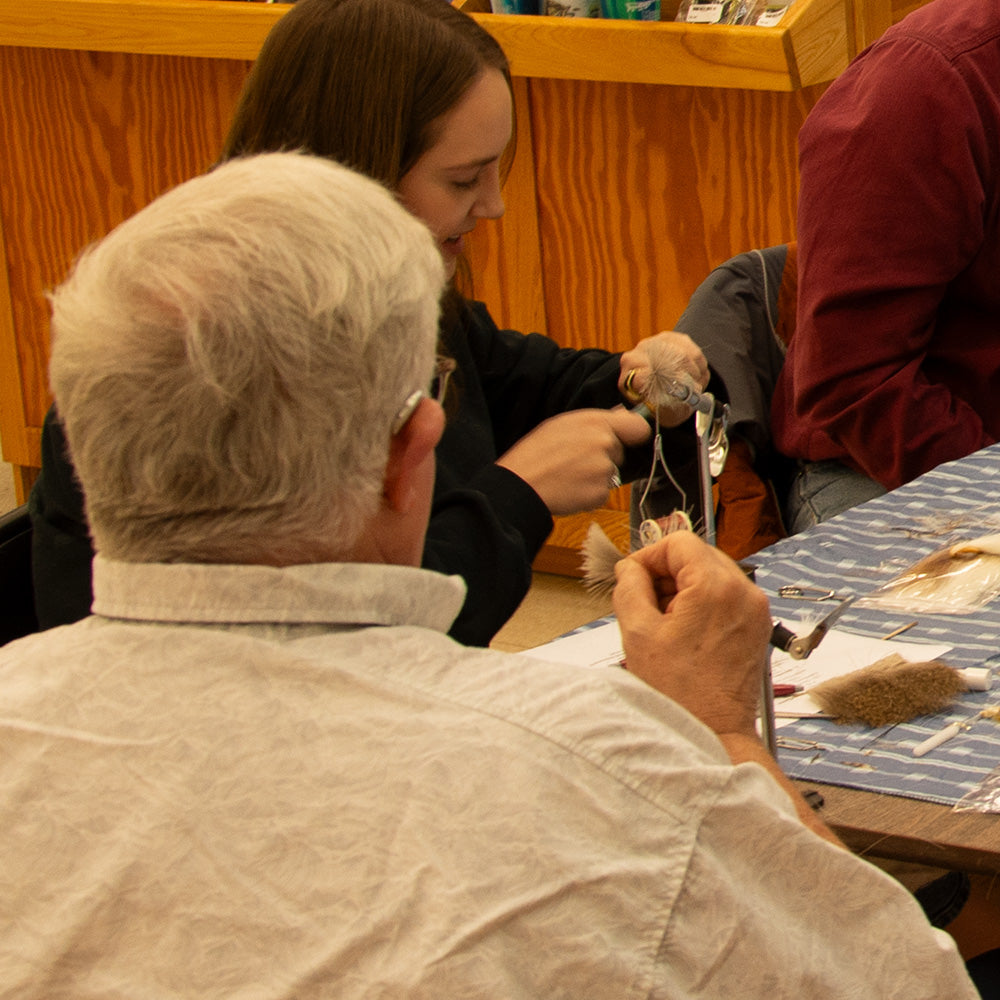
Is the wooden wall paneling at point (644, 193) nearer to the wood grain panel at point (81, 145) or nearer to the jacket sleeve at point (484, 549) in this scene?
the wood grain panel at point (81, 145)

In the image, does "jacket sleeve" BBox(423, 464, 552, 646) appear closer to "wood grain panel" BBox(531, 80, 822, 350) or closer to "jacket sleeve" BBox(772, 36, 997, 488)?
"jacket sleeve" BBox(772, 36, 997, 488)

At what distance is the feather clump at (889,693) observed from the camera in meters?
1.41

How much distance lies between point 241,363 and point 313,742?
0.70 feet

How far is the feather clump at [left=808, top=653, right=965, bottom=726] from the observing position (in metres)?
1.41

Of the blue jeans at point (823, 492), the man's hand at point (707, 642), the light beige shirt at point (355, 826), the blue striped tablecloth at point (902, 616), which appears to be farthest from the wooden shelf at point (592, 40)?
the light beige shirt at point (355, 826)

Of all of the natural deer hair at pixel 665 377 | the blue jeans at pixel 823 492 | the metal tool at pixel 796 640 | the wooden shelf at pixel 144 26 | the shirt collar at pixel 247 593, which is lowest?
the blue jeans at pixel 823 492

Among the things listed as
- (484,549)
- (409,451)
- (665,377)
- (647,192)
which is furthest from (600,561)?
(647,192)

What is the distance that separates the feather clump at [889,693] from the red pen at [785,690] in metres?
0.02

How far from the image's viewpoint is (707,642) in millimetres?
1116

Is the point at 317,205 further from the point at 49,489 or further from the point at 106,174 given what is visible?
the point at 106,174

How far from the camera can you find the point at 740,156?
140 inches

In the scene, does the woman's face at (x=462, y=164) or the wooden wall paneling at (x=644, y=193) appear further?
the wooden wall paneling at (x=644, y=193)

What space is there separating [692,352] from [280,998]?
4.34 feet

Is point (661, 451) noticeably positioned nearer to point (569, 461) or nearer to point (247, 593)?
point (569, 461)
